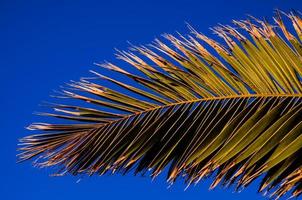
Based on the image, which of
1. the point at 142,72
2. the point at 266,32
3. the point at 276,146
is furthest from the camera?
the point at 142,72

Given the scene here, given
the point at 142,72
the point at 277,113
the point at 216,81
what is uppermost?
the point at 142,72

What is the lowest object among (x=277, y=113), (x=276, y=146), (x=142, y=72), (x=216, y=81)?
(x=276, y=146)

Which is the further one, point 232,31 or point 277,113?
point 232,31

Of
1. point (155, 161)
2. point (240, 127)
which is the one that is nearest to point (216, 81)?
point (240, 127)

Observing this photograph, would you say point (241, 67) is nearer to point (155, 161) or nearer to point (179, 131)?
point (179, 131)

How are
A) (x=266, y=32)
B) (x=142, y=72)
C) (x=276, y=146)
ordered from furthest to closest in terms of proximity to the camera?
(x=142, y=72)
(x=266, y=32)
(x=276, y=146)

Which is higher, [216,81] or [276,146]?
[216,81]

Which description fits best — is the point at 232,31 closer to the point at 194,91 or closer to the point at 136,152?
the point at 194,91

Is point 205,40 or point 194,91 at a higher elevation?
point 205,40

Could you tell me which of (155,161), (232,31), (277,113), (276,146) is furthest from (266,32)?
(155,161)
